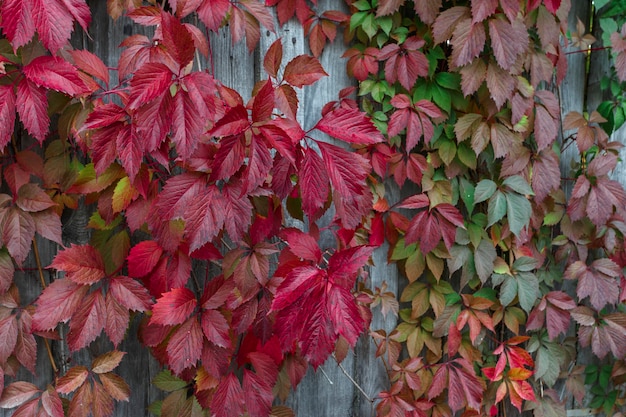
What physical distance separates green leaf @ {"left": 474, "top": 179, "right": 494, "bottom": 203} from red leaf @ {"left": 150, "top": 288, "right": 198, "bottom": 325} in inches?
37.0

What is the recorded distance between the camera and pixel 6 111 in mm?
1118

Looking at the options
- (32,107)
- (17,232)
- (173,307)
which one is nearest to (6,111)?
(32,107)

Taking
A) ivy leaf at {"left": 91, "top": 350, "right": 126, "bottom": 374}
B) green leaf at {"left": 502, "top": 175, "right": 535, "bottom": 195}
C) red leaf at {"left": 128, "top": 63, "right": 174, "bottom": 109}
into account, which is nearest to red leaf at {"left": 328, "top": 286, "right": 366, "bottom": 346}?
red leaf at {"left": 128, "top": 63, "right": 174, "bottom": 109}

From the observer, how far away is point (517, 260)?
5.57 ft

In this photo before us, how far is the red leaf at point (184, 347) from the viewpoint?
3.97 ft

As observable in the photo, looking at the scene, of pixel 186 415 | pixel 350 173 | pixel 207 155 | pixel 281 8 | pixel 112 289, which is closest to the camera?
pixel 350 173

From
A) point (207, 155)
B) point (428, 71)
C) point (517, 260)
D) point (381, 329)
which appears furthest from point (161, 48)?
point (517, 260)

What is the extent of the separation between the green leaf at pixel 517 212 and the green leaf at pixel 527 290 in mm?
170

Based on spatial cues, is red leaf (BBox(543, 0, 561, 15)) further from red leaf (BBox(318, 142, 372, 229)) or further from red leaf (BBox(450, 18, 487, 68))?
red leaf (BBox(318, 142, 372, 229))

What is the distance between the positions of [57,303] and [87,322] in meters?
0.09

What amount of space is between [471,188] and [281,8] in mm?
830

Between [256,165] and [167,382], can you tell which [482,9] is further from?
[167,382]

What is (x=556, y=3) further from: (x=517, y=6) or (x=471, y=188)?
(x=471, y=188)

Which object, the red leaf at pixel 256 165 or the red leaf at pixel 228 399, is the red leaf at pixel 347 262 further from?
the red leaf at pixel 228 399
